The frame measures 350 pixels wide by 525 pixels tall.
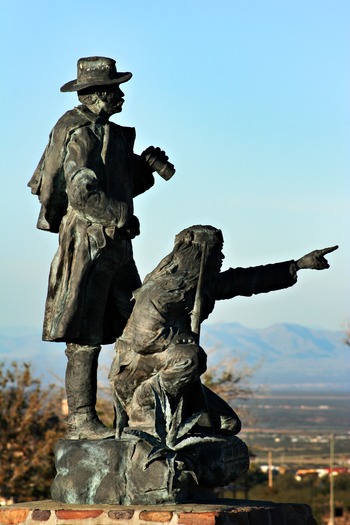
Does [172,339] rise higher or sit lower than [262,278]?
lower

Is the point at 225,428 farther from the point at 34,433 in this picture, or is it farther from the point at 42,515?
the point at 34,433

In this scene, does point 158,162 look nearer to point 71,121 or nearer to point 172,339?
point 71,121

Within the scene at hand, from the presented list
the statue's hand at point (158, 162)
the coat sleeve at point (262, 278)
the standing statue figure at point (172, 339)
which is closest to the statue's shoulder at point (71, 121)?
the statue's hand at point (158, 162)

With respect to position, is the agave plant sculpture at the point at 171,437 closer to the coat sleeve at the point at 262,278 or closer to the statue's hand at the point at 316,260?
the coat sleeve at the point at 262,278

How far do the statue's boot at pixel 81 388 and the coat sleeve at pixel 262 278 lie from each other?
3.51 feet

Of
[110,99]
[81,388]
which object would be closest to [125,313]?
[81,388]

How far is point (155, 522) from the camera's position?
33.1 feet

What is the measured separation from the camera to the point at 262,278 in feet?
37.1

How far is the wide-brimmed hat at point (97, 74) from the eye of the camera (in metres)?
11.2

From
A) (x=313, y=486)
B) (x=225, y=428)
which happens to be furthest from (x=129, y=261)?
(x=313, y=486)

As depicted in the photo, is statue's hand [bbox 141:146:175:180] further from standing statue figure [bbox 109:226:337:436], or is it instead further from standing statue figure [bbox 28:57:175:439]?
standing statue figure [bbox 109:226:337:436]

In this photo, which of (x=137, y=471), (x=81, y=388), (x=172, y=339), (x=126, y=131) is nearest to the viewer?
(x=137, y=471)

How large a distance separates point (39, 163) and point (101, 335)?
4.34ft

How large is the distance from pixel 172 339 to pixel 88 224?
1.04 m
